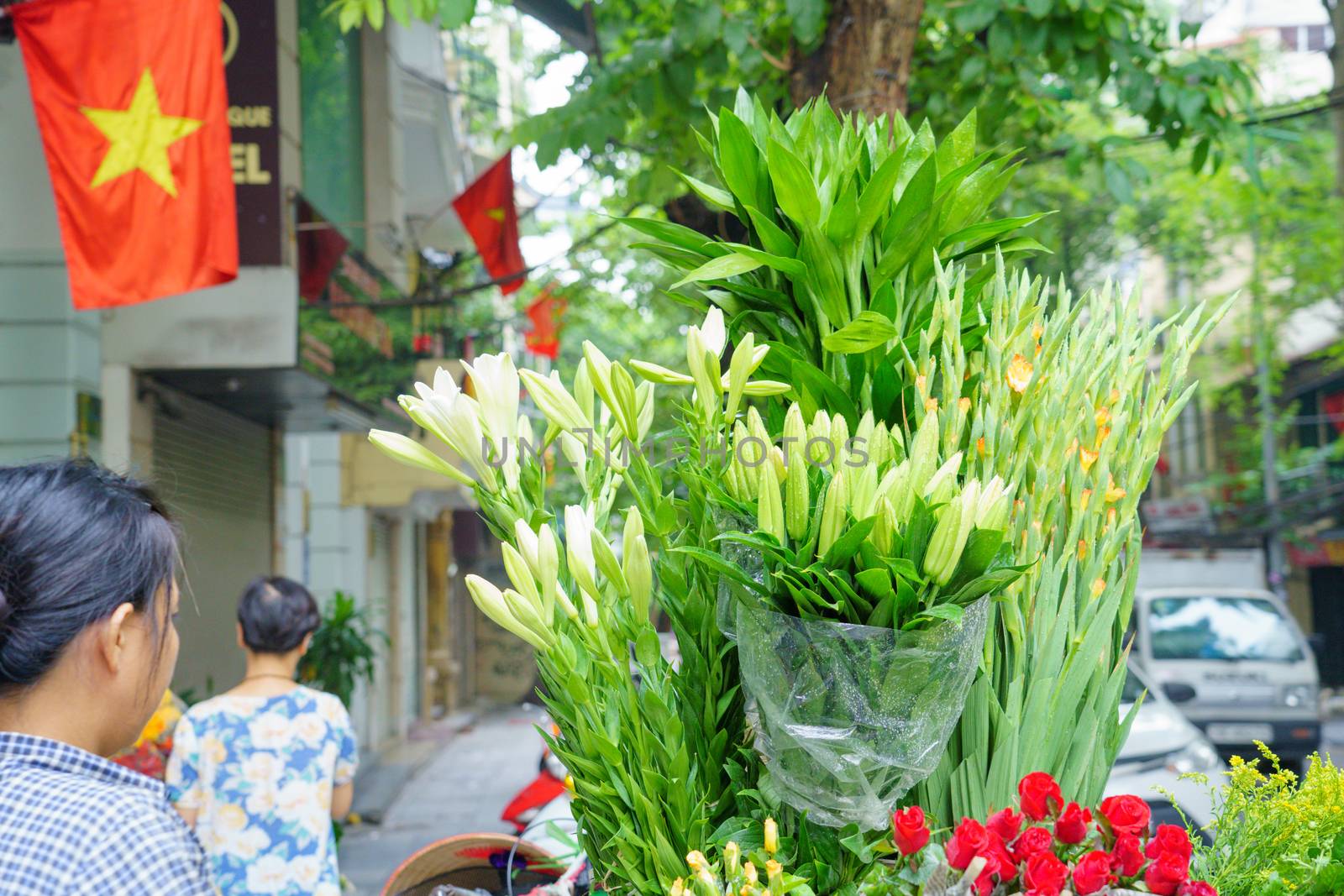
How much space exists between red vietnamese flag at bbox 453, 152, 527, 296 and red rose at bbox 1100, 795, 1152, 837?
23.9 feet

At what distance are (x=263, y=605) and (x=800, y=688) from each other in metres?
2.69

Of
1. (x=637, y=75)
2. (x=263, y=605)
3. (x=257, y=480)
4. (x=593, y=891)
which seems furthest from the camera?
(x=257, y=480)

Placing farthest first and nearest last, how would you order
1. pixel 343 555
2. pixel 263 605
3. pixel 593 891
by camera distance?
pixel 343 555, pixel 263 605, pixel 593 891

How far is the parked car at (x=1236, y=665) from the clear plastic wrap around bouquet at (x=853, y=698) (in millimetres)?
9750

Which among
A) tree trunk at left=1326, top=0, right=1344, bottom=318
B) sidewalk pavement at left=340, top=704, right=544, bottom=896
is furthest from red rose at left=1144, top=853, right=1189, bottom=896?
tree trunk at left=1326, top=0, right=1344, bottom=318

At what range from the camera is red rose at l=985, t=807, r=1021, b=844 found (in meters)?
1.31

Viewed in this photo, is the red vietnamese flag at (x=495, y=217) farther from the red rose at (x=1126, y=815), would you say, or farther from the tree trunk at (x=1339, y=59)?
the red rose at (x=1126, y=815)

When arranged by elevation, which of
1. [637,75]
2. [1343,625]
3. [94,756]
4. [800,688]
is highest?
[637,75]

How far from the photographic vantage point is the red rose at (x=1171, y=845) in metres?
1.30

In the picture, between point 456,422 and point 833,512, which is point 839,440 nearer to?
point 833,512

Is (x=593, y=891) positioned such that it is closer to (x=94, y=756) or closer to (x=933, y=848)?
(x=933, y=848)

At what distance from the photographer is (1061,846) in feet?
4.39

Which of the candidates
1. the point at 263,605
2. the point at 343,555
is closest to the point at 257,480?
the point at 343,555

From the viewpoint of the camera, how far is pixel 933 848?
53.4 inches
